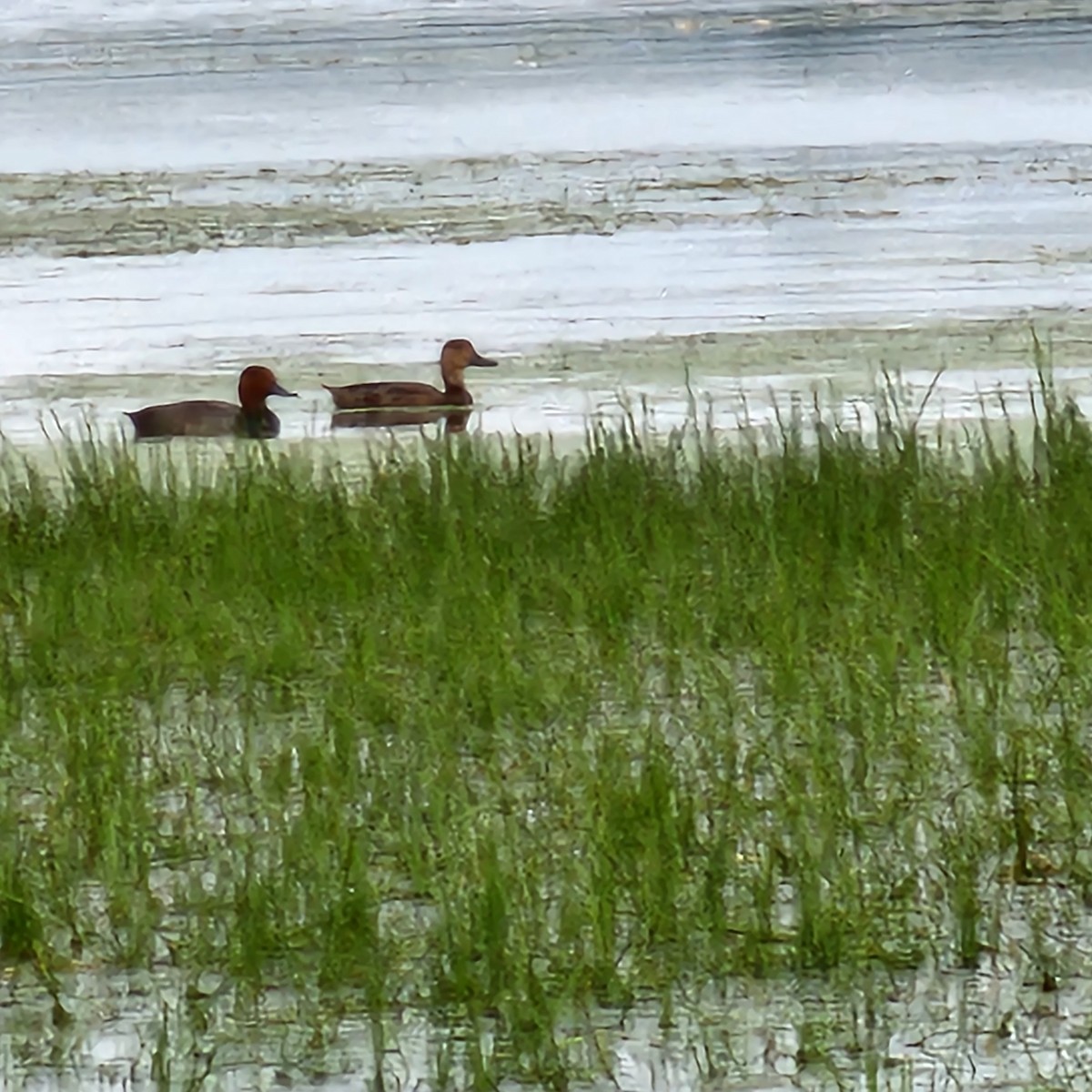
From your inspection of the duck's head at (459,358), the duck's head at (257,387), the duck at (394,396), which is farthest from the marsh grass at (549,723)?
the duck's head at (459,358)

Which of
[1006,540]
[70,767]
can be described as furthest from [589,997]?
[1006,540]

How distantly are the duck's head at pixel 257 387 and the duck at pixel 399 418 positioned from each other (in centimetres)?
87

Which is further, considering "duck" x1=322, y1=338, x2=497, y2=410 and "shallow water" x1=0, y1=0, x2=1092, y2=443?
"shallow water" x1=0, y1=0, x2=1092, y2=443

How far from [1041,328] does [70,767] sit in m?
14.9

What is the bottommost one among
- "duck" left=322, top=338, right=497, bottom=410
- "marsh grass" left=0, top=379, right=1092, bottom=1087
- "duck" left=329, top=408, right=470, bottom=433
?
"duck" left=329, top=408, right=470, bottom=433

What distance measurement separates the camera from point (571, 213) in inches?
1100

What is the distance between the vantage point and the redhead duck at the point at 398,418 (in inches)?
462

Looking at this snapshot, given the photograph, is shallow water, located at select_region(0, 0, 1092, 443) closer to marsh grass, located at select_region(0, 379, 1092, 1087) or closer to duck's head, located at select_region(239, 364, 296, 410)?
duck's head, located at select_region(239, 364, 296, 410)

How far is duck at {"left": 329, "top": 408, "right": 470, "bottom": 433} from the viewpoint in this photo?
11750mm

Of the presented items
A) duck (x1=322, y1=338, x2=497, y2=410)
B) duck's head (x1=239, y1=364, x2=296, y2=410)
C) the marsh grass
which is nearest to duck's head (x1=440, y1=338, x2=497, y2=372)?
duck (x1=322, y1=338, x2=497, y2=410)

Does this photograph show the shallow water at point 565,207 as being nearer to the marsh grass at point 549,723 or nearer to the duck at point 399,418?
the duck at point 399,418

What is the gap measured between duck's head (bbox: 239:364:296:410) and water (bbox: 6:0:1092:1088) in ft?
1.71

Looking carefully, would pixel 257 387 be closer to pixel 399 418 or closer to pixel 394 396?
pixel 394 396

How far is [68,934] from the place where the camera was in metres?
3.33
